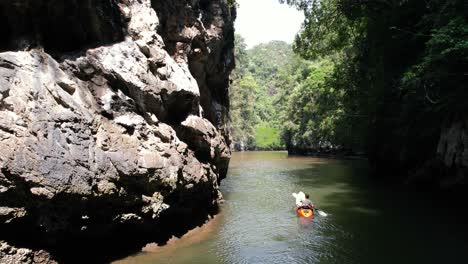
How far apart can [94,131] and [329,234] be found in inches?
308

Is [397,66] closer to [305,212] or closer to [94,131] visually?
[305,212]

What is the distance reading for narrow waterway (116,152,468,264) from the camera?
9703 mm

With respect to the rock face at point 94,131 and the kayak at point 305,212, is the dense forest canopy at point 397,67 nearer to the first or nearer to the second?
the kayak at point 305,212

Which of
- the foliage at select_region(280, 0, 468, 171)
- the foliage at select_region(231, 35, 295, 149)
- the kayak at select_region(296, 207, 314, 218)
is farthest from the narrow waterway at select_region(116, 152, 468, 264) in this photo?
the foliage at select_region(231, 35, 295, 149)

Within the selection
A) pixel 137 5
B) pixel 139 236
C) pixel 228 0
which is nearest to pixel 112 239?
pixel 139 236

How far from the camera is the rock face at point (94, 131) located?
7301 millimetres

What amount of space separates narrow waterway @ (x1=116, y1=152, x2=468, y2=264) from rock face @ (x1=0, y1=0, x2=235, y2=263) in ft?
3.82

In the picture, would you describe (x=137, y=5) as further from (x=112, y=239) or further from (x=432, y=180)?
(x=432, y=180)

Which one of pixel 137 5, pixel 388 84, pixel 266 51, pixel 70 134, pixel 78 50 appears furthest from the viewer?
pixel 266 51

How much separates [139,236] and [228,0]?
48.2 ft

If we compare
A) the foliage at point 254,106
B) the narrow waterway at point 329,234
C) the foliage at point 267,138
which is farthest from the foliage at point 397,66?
the foliage at point 267,138

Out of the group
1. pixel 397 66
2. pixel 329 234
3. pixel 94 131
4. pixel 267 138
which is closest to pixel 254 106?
pixel 267 138

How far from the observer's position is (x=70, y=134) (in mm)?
8070

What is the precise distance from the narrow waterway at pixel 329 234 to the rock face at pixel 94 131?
3.82 ft
